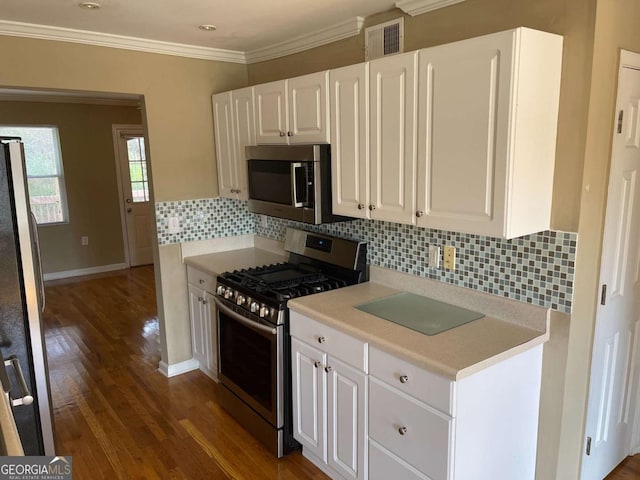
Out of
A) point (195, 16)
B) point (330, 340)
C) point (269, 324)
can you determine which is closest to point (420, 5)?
point (195, 16)

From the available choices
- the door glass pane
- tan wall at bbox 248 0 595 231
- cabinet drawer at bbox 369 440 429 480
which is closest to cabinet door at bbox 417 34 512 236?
tan wall at bbox 248 0 595 231

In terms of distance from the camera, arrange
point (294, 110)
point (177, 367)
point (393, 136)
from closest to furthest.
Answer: point (393, 136) < point (294, 110) < point (177, 367)

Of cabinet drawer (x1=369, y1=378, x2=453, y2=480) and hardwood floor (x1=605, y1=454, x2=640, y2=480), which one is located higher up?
cabinet drawer (x1=369, y1=378, x2=453, y2=480)

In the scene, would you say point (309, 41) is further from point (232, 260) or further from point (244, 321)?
point (244, 321)

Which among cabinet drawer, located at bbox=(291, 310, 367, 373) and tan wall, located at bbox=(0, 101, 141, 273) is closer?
cabinet drawer, located at bbox=(291, 310, 367, 373)

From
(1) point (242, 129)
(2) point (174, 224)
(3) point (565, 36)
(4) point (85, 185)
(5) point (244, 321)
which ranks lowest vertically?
(5) point (244, 321)

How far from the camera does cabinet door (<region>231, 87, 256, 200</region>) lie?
3148 millimetres

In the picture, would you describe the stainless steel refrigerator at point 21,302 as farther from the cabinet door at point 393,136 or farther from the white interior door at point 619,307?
the white interior door at point 619,307

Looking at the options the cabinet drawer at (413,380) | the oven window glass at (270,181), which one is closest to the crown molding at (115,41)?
the oven window glass at (270,181)

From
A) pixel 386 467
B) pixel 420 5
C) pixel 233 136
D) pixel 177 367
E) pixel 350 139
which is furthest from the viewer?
pixel 177 367

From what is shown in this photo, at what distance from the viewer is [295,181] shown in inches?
106

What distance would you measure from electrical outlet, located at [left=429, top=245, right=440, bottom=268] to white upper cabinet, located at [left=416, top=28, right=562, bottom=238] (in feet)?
1.37

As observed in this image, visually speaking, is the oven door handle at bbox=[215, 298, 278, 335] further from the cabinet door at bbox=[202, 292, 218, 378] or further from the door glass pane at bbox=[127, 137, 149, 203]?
the door glass pane at bbox=[127, 137, 149, 203]

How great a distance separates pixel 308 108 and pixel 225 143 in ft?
3.48
